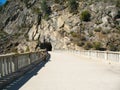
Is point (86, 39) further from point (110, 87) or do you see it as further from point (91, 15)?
point (110, 87)

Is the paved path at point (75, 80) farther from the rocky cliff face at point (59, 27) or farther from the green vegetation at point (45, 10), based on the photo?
the green vegetation at point (45, 10)

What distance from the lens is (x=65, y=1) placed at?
126 m

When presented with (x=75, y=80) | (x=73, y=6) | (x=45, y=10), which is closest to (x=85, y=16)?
(x=73, y=6)

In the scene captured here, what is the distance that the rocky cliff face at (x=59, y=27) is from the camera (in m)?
96.0

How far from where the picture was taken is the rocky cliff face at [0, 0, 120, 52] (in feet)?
315

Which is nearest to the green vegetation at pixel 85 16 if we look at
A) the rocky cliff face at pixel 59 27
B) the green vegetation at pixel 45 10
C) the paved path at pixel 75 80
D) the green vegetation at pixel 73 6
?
the rocky cliff face at pixel 59 27

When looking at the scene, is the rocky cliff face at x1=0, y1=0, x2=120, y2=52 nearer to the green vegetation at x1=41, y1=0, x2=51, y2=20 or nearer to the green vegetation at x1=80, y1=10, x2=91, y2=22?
the green vegetation at x1=80, y1=10, x2=91, y2=22

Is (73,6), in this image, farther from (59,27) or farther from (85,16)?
(85,16)

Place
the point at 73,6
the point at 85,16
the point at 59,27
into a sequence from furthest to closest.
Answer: the point at 73,6
the point at 59,27
the point at 85,16

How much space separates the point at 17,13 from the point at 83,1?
107ft

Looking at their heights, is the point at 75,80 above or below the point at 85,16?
below

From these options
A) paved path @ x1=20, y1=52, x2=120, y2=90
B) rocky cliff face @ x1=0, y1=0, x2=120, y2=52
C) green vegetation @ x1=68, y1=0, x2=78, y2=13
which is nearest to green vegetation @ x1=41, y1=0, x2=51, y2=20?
rocky cliff face @ x1=0, y1=0, x2=120, y2=52

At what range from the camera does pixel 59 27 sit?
109312mm

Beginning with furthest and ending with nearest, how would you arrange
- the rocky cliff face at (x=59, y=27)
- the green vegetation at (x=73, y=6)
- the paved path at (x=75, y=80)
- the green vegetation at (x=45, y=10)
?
the green vegetation at (x=45, y=10)
the green vegetation at (x=73, y=6)
the rocky cliff face at (x=59, y=27)
the paved path at (x=75, y=80)
